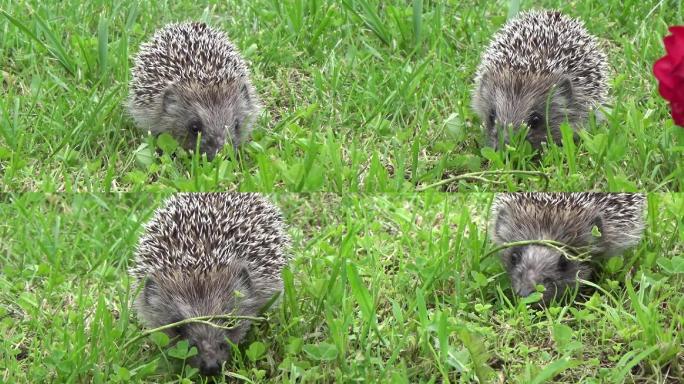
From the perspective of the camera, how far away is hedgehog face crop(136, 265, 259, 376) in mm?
3383

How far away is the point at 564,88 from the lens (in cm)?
420

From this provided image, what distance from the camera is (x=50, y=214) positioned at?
3.85 metres

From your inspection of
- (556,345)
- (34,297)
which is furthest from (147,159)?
(556,345)

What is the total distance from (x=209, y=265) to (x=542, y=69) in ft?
5.31

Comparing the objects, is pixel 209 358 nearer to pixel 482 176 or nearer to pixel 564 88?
pixel 482 176

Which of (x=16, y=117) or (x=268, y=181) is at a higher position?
(x=16, y=117)

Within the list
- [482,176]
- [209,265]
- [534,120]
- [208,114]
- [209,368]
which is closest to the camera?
[209,368]

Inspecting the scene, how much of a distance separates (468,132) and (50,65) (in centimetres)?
172

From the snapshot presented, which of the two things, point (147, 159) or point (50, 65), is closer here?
point (147, 159)

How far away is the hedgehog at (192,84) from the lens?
13.6 feet

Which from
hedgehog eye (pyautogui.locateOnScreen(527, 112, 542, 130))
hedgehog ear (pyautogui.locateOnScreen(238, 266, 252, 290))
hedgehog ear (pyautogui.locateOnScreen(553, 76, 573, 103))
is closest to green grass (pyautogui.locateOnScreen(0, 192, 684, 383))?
hedgehog ear (pyautogui.locateOnScreen(238, 266, 252, 290))

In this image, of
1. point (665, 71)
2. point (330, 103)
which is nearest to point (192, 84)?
point (330, 103)

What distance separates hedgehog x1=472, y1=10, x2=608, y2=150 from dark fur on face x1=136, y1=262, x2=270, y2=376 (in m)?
1.24

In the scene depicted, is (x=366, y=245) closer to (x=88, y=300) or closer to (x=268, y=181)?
(x=268, y=181)
